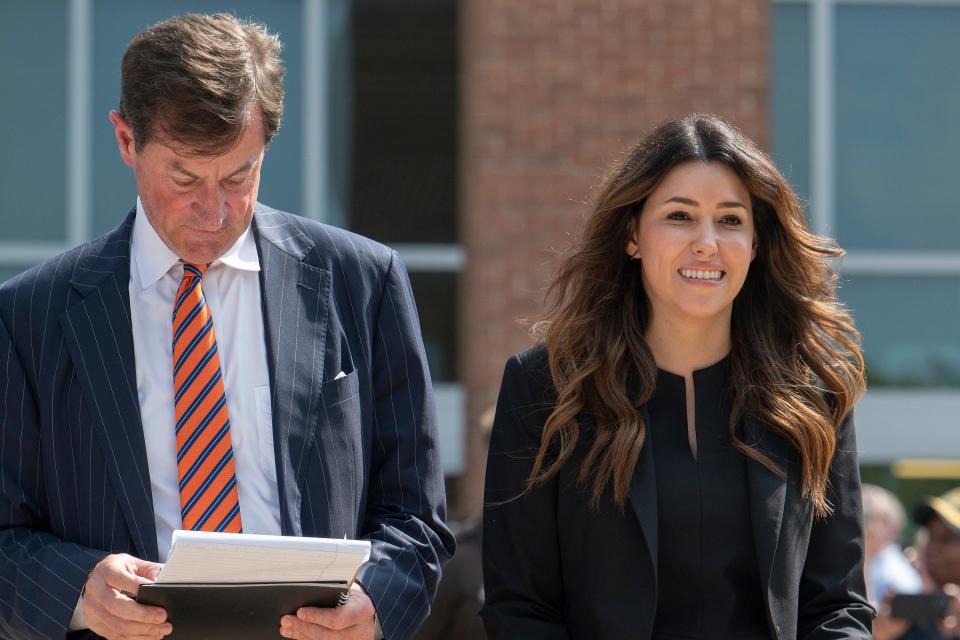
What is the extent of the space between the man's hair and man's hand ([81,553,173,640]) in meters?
0.85

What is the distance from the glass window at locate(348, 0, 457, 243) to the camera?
8758 mm

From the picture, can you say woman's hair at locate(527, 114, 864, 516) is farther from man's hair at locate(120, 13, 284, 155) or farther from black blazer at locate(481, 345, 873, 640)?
man's hair at locate(120, 13, 284, 155)

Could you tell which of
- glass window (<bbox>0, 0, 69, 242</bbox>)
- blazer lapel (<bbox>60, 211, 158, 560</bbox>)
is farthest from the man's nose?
glass window (<bbox>0, 0, 69, 242</bbox>)

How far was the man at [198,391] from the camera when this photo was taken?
10.1 ft

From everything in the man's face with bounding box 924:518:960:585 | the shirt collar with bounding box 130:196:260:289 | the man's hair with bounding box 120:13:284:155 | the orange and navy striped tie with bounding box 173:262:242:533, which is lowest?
the man's face with bounding box 924:518:960:585

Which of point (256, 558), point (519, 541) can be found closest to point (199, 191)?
point (256, 558)

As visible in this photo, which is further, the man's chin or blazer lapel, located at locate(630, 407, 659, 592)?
blazer lapel, located at locate(630, 407, 659, 592)

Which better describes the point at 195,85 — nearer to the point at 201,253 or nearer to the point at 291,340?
the point at 201,253

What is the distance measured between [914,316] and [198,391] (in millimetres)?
6881

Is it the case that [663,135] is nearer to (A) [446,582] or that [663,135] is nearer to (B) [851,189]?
(A) [446,582]

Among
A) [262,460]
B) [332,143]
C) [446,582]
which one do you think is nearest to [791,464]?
[262,460]

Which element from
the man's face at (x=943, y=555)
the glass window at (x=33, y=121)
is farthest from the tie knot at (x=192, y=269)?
the glass window at (x=33, y=121)

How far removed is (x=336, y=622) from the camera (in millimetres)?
2957

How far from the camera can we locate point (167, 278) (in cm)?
326
